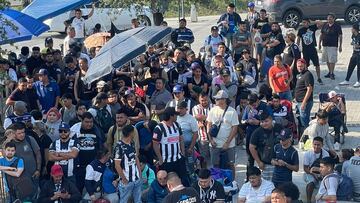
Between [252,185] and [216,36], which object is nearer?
[252,185]

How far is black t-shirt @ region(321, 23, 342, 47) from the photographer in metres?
21.7

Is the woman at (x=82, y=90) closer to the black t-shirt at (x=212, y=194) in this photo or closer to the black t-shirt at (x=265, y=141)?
the black t-shirt at (x=265, y=141)

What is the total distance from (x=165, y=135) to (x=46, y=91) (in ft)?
12.8

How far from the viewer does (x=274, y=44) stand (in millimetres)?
21125

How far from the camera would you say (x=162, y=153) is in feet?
44.4

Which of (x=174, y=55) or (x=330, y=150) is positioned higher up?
(x=174, y=55)

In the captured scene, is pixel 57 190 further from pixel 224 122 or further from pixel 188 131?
pixel 224 122

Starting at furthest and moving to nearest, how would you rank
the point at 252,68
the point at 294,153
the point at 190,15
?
the point at 190,15 → the point at 252,68 → the point at 294,153

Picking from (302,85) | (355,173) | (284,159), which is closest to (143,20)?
(302,85)

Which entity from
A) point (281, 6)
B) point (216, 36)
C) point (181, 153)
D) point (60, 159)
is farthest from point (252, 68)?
point (281, 6)

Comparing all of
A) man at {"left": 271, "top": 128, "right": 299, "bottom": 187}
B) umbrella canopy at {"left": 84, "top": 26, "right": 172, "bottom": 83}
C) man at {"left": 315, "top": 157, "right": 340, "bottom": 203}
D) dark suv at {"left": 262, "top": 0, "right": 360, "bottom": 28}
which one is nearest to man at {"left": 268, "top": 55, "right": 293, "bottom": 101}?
umbrella canopy at {"left": 84, "top": 26, "right": 172, "bottom": 83}

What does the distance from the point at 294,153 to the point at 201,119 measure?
2.20 meters

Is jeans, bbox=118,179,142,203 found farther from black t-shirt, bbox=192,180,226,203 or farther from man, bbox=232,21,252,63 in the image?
man, bbox=232,21,252,63

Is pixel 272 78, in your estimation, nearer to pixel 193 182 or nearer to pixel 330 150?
pixel 330 150
